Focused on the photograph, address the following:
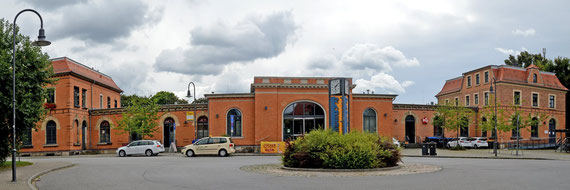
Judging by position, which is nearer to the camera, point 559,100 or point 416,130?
point 416,130

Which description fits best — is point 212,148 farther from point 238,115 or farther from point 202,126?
point 202,126

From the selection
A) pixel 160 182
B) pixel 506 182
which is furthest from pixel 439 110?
pixel 160 182

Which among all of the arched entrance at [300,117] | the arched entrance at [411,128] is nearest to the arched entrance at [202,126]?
the arched entrance at [300,117]

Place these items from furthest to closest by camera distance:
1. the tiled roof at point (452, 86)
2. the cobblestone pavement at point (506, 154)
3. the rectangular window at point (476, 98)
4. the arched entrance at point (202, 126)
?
the tiled roof at point (452, 86) → the rectangular window at point (476, 98) → the arched entrance at point (202, 126) → the cobblestone pavement at point (506, 154)

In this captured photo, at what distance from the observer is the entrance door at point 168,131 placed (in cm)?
4291

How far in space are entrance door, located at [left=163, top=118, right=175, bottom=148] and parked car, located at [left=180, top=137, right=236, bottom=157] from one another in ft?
35.6

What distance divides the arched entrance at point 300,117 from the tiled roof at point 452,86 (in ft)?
78.3

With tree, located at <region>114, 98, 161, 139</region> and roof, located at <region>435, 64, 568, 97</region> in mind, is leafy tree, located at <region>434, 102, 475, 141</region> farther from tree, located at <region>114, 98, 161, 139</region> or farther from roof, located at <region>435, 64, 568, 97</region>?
tree, located at <region>114, 98, 161, 139</region>

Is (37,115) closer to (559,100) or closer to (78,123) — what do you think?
(78,123)

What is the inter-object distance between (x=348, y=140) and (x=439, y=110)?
27.6 m

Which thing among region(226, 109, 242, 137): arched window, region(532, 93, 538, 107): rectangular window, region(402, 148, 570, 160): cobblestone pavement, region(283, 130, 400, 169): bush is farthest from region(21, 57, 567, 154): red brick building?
region(283, 130, 400, 169): bush

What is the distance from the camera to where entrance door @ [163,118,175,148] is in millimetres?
42906

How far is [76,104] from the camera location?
41.7 metres

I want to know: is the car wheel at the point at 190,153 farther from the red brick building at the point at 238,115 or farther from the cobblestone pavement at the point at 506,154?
the cobblestone pavement at the point at 506,154
